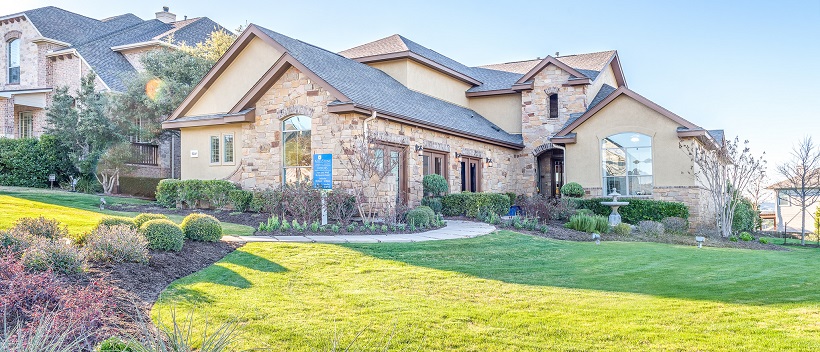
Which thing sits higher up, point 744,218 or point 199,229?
point 199,229

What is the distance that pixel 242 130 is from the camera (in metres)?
16.6

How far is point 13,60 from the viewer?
26.1m

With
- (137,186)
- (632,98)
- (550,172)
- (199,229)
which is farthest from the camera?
(550,172)

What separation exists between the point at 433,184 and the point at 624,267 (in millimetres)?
8335

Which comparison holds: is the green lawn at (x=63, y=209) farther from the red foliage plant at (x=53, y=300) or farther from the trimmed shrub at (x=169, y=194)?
the red foliage plant at (x=53, y=300)

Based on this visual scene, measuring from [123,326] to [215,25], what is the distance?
27.2 m

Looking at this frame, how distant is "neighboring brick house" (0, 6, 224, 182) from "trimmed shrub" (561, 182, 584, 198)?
14.6 m

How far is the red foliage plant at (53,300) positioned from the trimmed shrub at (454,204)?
36.1 ft

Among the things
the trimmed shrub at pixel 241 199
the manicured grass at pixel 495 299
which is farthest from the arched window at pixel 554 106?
the manicured grass at pixel 495 299

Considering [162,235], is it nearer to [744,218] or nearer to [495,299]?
[495,299]

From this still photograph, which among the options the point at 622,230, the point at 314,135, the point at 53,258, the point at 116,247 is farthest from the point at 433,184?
the point at 53,258

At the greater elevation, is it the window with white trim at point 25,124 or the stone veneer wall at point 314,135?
the window with white trim at point 25,124

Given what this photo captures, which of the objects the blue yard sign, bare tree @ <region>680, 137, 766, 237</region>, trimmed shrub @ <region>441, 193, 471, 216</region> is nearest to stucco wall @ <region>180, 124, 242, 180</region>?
the blue yard sign

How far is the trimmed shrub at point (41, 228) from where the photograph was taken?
7.64m
